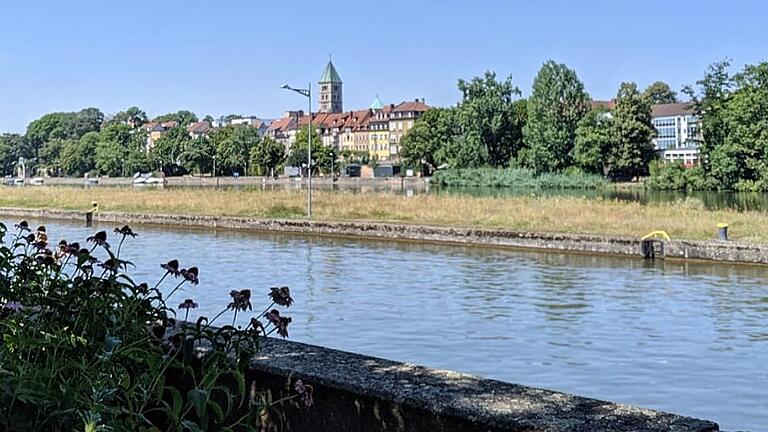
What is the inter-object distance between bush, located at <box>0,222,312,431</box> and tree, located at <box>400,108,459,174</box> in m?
102

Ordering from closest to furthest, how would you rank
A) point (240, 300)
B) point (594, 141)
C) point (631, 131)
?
1. point (240, 300)
2. point (631, 131)
3. point (594, 141)

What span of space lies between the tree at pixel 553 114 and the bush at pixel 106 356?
284 feet

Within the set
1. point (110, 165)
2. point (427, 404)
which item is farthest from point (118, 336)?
point (110, 165)

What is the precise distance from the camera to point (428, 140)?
11344 centimetres

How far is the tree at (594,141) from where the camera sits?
81750mm

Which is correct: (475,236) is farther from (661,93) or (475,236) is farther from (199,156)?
(661,93)

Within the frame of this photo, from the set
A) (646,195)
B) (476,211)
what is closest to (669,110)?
(646,195)

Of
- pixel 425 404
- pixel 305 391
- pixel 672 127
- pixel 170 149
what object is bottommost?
pixel 425 404

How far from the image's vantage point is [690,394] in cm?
838

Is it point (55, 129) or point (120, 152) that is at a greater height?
point (55, 129)

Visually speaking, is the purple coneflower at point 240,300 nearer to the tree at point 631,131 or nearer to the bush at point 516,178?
the bush at point 516,178

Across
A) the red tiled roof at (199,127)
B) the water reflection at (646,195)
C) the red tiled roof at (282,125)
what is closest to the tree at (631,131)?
the water reflection at (646,195)

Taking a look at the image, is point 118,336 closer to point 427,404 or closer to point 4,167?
A: point 427,404

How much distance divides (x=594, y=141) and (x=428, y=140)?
34.5 meters
